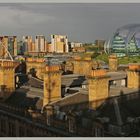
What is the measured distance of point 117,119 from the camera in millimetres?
22688

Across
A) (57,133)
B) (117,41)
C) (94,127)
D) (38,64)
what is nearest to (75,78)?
(38,64)

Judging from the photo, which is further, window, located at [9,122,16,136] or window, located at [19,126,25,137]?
window, located at [9,122,16,136]

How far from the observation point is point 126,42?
17400 centimetres

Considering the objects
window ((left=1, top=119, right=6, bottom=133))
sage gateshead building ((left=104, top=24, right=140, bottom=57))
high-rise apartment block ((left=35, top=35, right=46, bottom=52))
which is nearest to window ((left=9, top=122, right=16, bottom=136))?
window ((left=1, top=119, right=6, bottom=133))

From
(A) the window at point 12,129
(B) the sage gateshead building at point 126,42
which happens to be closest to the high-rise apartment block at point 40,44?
(B) the sage gateshead building at point 126,42

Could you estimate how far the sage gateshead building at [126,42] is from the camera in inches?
6599

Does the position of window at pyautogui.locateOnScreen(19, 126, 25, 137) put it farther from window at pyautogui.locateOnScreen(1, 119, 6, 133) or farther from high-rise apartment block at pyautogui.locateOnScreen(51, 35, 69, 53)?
high-rise apartment block at pyautogui.locateOnScreen(51, 35, 69, 53)

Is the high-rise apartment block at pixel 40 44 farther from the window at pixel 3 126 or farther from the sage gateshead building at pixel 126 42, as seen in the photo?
the window at pixel 3 126

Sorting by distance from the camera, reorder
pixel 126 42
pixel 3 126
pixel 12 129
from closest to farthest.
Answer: pixel 12 129 < pixel 3 126 < pixel 126 42

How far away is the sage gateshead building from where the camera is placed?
550 ft

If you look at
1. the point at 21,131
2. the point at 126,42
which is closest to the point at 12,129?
the point at 21,131

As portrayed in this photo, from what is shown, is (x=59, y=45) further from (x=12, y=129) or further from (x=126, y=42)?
(x=12, y=129)

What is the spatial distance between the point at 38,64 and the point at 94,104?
51.0 feet

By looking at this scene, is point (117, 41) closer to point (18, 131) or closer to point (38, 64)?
point (38, 64)
